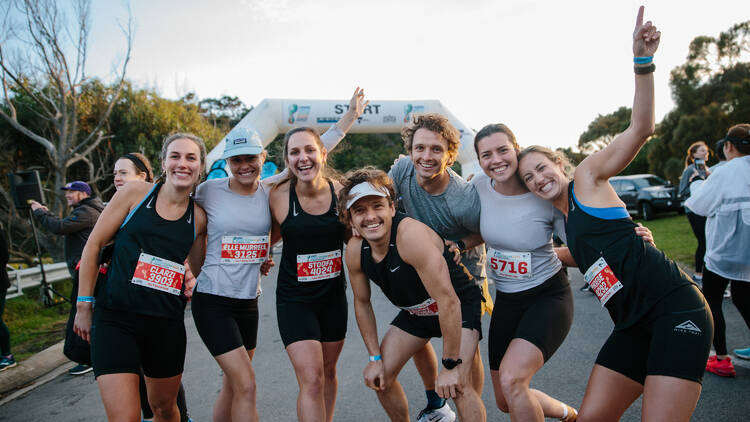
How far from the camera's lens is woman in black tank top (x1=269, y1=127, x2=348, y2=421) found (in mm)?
2771

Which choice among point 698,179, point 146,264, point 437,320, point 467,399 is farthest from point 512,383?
point 698,179

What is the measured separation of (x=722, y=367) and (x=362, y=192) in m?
3.32

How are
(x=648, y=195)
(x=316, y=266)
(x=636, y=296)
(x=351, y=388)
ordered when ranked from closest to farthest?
(x=636, y=296), (x=316, y=266), (x=351, y=388), (x=648, y=195)

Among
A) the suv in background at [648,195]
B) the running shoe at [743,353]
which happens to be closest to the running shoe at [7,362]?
the running shoe at [743,353]

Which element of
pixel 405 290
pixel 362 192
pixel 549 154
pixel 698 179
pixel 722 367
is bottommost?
pixel 722 367

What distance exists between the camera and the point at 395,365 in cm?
278

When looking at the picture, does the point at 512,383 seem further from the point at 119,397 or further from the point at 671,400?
the point at 119,397

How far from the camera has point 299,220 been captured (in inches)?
111

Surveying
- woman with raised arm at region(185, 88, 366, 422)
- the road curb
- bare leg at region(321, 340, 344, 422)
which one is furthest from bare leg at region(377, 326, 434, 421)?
the road curb

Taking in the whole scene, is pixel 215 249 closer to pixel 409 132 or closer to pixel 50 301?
pixel 409 132

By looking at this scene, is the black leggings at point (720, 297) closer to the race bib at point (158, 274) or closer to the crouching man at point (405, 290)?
the crouching man at point (405, 290)

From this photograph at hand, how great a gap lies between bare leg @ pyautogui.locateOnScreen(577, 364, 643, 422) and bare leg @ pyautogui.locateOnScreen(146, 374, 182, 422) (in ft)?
7.53

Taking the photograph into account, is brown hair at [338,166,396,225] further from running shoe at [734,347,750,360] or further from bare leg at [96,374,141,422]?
running shoe at [734,347,750,360]

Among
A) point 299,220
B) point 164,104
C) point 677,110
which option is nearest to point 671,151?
point 677,110
